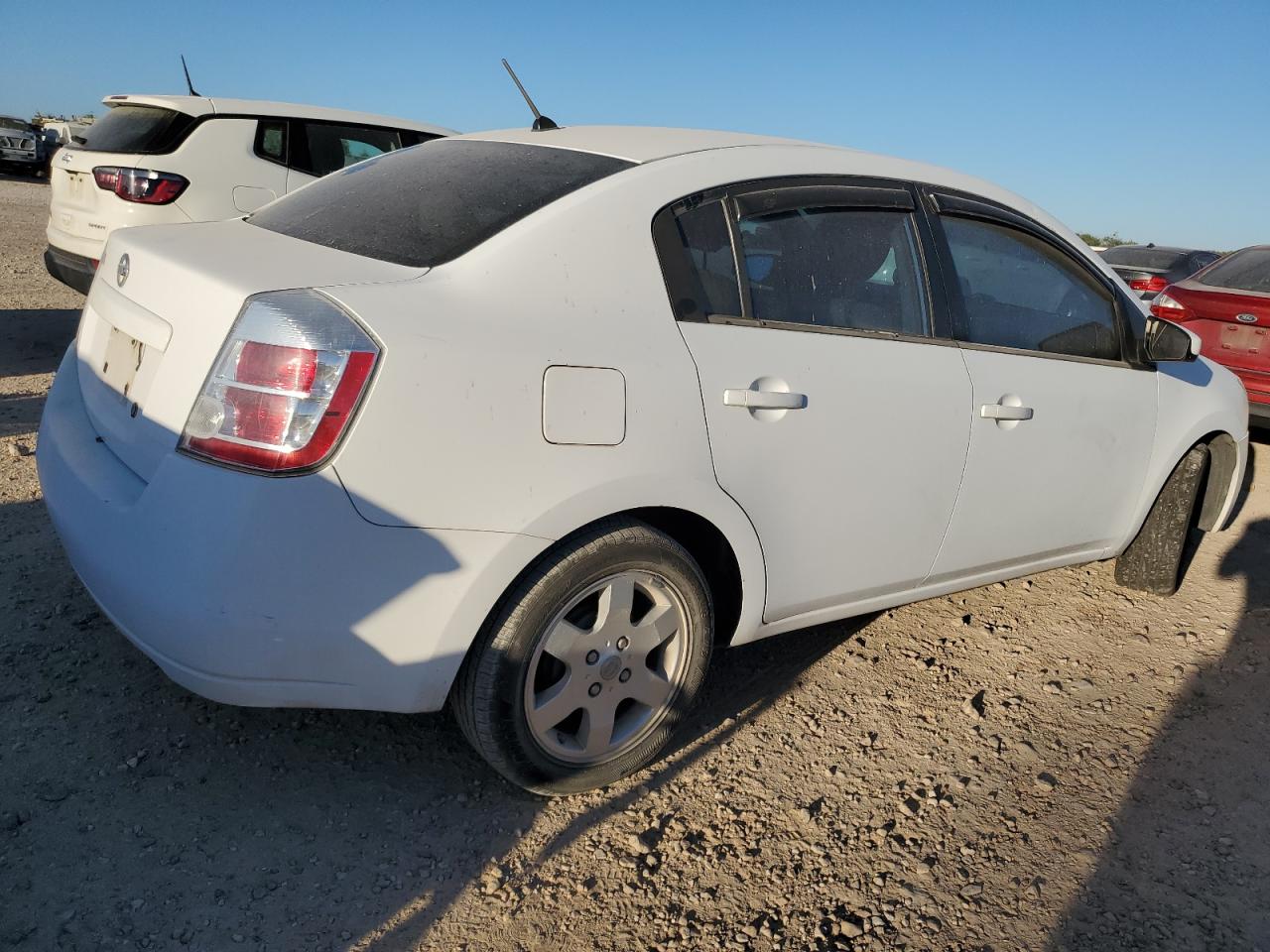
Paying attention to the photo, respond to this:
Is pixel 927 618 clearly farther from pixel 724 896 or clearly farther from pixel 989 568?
pixel 724 896

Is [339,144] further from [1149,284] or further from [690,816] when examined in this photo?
[1149,284]

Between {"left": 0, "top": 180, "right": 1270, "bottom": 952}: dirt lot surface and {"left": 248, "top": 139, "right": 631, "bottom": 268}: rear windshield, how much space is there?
4.42 feet

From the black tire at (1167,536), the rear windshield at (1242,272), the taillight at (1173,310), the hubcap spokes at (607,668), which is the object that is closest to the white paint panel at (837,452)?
the hubcap spokes at (607,668)

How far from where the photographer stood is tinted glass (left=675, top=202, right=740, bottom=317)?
257 cm

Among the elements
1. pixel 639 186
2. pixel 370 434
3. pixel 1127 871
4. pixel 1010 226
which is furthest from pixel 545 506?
pixel 1010 226

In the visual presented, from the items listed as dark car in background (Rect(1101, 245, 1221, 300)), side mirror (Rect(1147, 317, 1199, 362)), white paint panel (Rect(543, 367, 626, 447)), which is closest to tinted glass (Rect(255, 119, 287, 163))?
white paint panel (Rect(543, 367, 626, 447))

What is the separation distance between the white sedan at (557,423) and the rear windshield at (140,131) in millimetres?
4080

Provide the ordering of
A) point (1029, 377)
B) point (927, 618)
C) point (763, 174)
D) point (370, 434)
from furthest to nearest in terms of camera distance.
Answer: point (927, 618)
point (1029, 377)
point (763, 174)
point (370, 434)

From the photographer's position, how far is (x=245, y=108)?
684 cm

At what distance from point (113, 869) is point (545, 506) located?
1.24 m

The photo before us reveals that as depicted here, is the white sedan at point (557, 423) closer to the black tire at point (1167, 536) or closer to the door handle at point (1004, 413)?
the door handle at point (1004, 413)

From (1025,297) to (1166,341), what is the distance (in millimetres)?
657

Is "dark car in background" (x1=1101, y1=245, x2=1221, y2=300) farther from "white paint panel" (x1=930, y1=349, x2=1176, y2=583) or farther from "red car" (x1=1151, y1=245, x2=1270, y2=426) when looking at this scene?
"white paint panel" (x1=930, y1=349, x2=1176, y2=583)

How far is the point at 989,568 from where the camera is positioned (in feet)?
11.5
